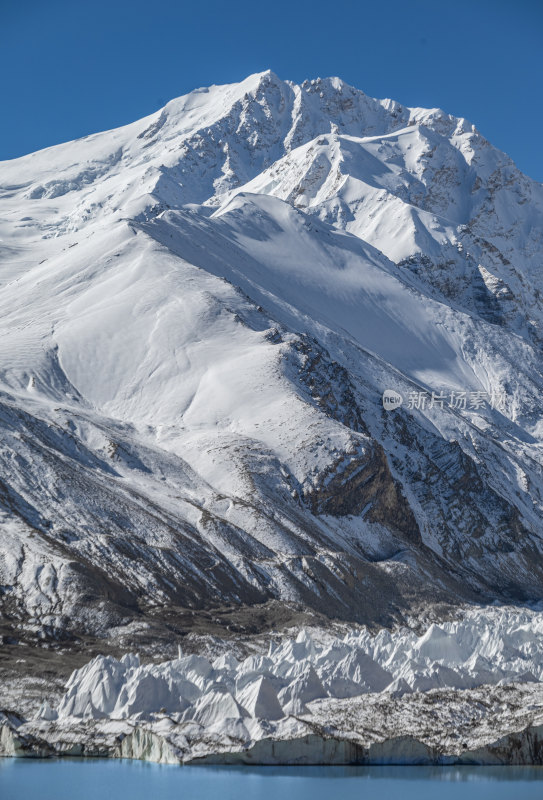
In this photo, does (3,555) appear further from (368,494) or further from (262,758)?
(368,494)

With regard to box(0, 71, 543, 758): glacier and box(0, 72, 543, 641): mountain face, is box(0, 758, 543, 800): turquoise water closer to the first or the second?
box(0, 71, 543, 758): glacier

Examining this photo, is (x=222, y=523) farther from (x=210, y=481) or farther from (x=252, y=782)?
(x=252, y=782)

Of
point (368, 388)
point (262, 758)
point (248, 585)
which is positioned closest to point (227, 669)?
point (262, 758)

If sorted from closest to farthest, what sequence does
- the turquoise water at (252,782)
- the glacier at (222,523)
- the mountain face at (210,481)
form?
the turquoise water at (252,782) < the glacier at (222,523) < the mountain face at (210,481)

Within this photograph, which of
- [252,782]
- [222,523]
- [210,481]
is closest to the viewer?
[252,782]

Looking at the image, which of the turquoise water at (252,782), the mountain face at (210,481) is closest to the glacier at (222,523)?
the mountain face at (210,481)

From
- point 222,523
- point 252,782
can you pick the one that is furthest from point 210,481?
point 252,782

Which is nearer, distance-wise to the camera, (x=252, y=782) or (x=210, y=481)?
(x=252, y=782)

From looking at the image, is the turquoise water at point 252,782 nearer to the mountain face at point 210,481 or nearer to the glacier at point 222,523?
the glacier at point 222,523
